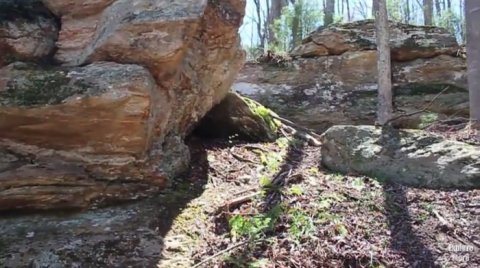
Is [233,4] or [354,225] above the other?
[233,4]

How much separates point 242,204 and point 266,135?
2.48 m

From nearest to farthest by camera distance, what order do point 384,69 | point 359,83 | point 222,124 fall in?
point 222,124
point 384,69
point 359,83

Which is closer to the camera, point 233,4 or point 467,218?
point 467,218

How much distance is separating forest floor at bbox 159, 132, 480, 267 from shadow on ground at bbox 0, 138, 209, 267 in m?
0.17

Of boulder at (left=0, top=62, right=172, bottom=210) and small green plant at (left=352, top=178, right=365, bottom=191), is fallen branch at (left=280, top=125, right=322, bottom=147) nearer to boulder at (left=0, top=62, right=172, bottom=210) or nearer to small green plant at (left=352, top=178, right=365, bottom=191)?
small green plant at (left=352, top=178, right=365, bottom=191)

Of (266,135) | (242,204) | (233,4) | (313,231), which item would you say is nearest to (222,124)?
(266,135)

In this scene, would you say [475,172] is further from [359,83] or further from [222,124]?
[359,83]

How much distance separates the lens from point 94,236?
12.6ft

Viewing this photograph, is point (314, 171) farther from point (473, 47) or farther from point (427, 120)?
point (473, 47)

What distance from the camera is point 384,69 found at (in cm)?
829

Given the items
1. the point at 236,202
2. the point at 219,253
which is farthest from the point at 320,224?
the point at 219,253

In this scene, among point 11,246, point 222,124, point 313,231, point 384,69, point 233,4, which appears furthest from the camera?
point 384,69

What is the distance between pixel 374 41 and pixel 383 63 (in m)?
2.22

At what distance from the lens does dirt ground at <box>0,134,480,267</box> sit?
3.60 meters
